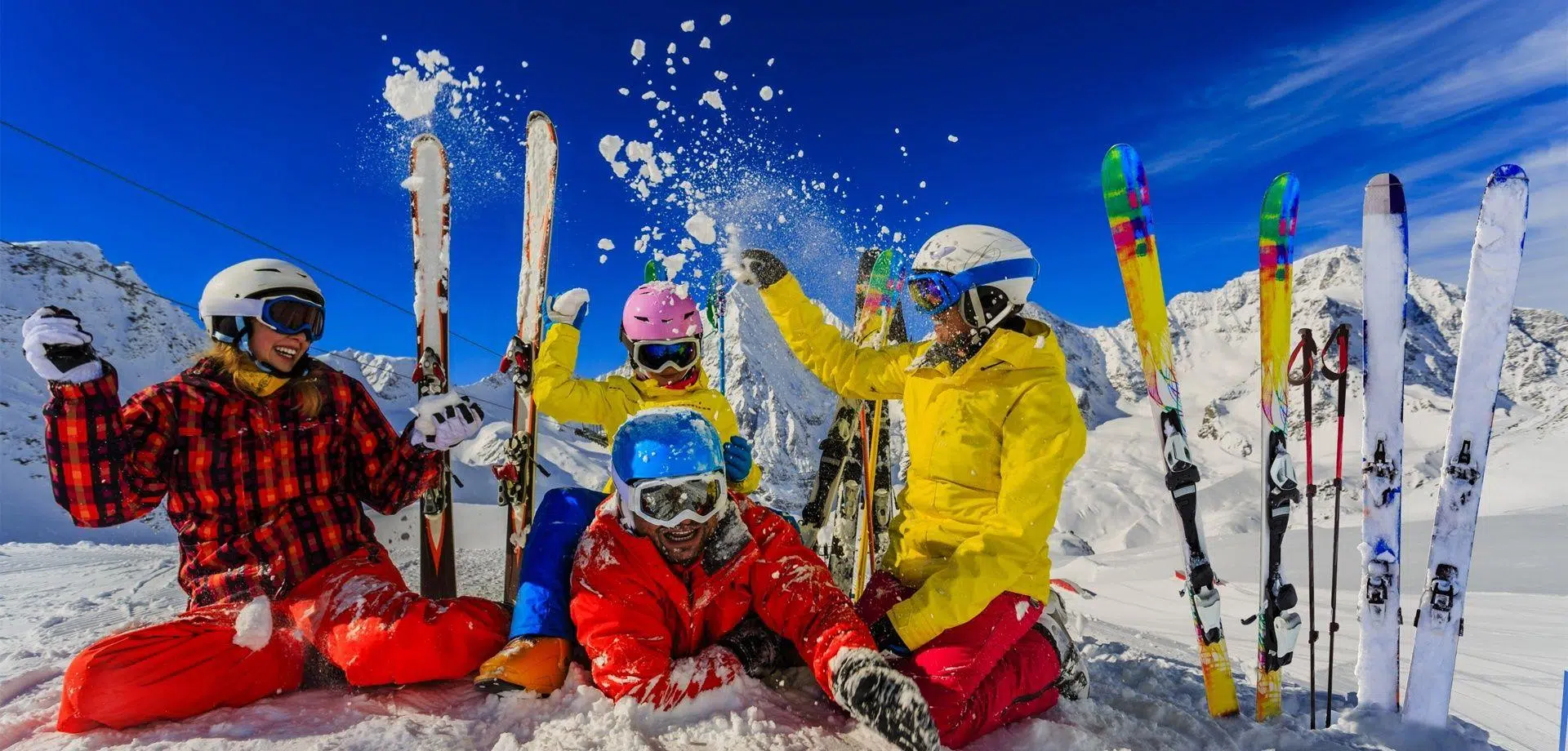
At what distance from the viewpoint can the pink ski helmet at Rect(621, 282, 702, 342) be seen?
11.6 feet

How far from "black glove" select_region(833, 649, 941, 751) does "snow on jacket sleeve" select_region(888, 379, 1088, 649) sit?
12.6 inches

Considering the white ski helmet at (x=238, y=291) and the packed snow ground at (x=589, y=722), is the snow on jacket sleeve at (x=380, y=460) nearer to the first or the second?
the white ski helmet at (x=238, y=291)

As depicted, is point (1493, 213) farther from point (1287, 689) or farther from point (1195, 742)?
point (1195, 742)

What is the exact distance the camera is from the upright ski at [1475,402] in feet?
9.70

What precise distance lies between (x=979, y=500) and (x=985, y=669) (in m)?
0.57

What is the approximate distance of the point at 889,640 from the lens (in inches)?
94.8

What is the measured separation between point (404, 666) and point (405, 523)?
1.93 meters

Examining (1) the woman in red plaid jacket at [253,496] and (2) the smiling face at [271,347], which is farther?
(2) the smiling face at [271,347]

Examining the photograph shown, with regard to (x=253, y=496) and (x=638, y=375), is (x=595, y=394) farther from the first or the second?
(x=253, y=496)

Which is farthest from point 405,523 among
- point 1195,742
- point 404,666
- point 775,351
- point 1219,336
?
point 1219,336

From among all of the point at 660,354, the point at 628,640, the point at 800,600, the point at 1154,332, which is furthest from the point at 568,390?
the point at 1154,332

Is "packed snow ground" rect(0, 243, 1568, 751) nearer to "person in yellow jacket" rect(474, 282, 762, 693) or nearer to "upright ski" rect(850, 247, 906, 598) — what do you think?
"person in yellow jacket" rect(474, 282, 762, 693)

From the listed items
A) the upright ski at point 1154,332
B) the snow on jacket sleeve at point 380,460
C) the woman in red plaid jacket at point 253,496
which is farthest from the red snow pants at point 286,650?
the upright ski at point 1154,332

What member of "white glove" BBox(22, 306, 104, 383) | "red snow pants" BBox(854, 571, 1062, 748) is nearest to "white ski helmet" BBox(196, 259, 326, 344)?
"white glove" BBox(22, 306, 104, 383)
